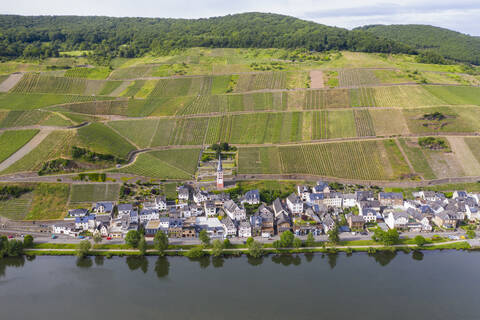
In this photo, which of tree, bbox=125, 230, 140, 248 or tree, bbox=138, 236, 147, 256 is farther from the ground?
tree, bbox=125, 230, 140, 248

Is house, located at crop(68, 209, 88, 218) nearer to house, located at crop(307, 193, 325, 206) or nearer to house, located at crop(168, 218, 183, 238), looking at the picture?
house, located at crop(168, 218, 183, 238)

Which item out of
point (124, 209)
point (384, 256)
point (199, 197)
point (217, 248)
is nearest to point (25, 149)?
point (124, 209)

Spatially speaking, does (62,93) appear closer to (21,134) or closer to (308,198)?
(21,134)

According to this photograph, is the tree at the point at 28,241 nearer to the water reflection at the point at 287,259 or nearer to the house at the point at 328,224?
the water reflection at the point at 287,259

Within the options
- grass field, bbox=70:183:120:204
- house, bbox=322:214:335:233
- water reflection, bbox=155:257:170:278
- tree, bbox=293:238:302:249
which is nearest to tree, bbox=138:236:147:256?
water reflection, bbox=155:257:170:278

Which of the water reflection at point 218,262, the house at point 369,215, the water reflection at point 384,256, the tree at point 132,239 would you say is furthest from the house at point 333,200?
the tree at point 132,239

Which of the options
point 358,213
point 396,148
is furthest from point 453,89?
point 358,213

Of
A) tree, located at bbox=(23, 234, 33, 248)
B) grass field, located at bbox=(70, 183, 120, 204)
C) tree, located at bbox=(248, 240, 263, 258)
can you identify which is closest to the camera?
tree, located at bbox=(248, 240, 263, 258)
